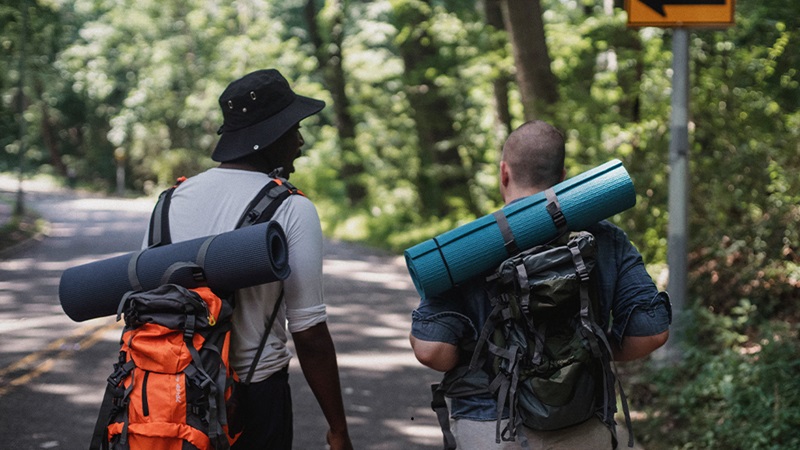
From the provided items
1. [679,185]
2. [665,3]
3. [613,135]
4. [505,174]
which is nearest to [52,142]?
[613,135]

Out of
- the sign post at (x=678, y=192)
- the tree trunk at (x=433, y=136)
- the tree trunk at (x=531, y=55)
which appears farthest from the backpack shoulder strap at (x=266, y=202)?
the tree trunk at (x=433, y=136)

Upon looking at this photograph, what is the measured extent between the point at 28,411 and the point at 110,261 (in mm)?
5144

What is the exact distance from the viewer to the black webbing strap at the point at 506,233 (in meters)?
2.92

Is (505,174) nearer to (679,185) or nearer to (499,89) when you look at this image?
(679,185)

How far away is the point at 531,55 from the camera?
41.4 ft

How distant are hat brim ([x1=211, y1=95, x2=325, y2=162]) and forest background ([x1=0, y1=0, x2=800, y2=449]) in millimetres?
3662

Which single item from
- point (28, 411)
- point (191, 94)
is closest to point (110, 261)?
point (28, 411)

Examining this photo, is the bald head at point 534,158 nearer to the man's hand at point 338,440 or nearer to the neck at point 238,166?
the neck at point 238,166

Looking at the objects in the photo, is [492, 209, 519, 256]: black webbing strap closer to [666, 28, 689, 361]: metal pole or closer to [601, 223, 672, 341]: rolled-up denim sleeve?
[601, 223, 672, 341]: rolled-up denim sleeve

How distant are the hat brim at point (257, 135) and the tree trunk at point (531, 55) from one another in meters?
9.27

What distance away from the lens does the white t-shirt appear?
331 cm

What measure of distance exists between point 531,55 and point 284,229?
9.76 m

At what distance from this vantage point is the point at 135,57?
167 ft

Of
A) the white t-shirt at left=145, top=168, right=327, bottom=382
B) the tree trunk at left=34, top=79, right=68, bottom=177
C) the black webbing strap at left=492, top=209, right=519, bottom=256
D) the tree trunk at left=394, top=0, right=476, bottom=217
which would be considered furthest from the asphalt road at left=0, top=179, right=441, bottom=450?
the tree trunk at left=34, top=79, right=68, bottom=177
